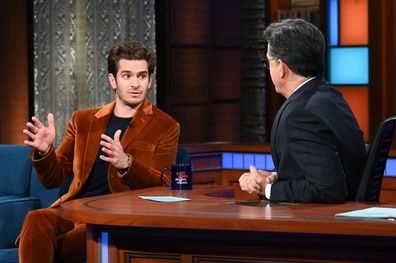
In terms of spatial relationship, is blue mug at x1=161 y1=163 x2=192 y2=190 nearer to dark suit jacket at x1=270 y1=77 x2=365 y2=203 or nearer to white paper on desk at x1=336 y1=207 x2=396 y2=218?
dark suit jacket at x1=270 y1=77 x2=365 y2=203

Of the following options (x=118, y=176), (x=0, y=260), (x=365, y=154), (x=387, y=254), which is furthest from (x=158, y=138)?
(x=387, y=254)

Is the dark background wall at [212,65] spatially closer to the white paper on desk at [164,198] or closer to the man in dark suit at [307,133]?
the white paper on desk at [164,198]

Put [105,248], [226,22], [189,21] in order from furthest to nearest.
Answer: [226,22] < [189,21] < [105,248]

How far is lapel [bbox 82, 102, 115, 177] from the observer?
4172 mm

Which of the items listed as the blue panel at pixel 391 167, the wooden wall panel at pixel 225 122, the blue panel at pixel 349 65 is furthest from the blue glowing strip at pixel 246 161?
the blue panel at pixel 349 65

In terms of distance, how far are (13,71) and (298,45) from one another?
312 centimetres

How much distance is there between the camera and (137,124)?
421 centimetres

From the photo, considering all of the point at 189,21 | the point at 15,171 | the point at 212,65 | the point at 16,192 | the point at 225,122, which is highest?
the point at 189,21

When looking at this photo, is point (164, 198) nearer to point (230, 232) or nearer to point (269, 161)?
point (230, 232)

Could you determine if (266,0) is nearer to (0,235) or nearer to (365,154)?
(0,235)

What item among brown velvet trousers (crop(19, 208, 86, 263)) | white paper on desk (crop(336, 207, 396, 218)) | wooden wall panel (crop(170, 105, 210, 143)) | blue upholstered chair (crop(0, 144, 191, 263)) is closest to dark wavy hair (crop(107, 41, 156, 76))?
blue upholstered chair (crop(0, 144, 191, 263))

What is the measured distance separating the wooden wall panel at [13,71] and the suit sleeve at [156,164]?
76.6 inches

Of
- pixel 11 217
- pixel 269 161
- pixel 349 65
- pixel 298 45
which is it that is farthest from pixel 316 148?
pixel 349 65

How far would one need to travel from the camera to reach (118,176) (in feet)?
13.2
